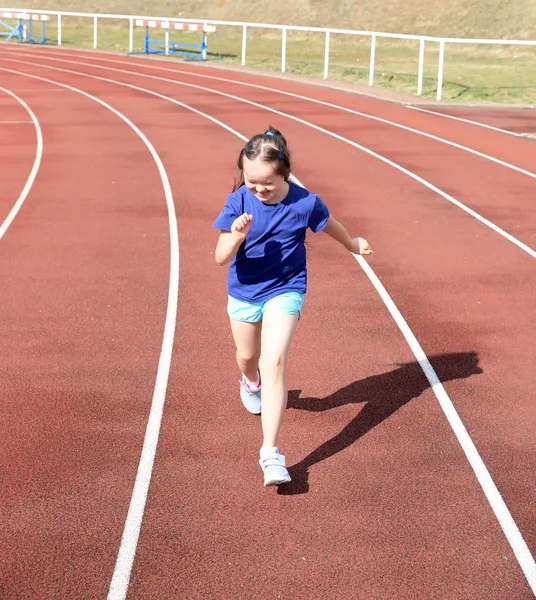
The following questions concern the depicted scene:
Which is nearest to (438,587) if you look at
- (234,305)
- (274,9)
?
(234,305)

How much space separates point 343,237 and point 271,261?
447mm

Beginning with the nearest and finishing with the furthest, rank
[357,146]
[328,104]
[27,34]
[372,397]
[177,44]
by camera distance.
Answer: [372,397]
[357,146]
[328,104]
[177,44]
[27,34]

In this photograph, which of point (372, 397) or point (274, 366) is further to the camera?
point (372, 397)

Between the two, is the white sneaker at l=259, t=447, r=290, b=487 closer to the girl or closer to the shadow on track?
the girl

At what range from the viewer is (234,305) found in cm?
542

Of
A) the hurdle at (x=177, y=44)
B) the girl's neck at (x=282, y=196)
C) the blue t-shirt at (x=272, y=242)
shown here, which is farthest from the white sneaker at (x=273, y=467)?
the hurdle at (x=177, y=44)

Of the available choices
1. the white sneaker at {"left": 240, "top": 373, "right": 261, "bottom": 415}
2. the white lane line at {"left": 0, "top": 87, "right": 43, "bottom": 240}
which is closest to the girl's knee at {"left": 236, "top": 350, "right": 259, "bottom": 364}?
the white sneaker at {"left": 240, "top": 373, "right": 261, "bottom": 415}

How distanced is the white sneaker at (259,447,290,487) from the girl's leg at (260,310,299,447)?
0.15 feet

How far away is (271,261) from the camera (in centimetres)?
525

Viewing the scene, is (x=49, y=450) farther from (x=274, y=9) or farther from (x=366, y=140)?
(x=274, y=9)

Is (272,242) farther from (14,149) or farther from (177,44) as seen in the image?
(177,44)

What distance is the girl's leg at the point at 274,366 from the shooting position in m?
5.16

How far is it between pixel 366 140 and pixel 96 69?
14.1 meters

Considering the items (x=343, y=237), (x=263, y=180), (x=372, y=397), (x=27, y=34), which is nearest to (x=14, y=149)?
(x=372, y=397)
